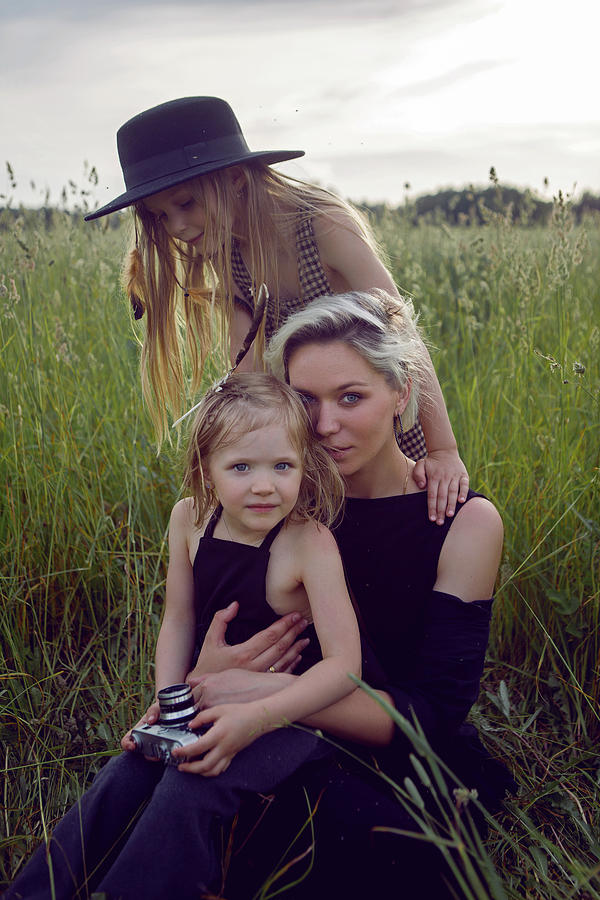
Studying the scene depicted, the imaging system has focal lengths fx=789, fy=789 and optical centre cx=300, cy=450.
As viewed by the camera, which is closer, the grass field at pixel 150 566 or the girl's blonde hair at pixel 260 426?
the girl's blonde hair at pixel 260 426

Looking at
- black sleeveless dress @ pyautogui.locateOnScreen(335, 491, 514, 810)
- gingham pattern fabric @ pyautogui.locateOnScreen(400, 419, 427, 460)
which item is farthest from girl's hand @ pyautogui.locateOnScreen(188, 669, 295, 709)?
gingham pattern fabric @ pyautogui.locateOnScreen(400, 419, 427, 460)

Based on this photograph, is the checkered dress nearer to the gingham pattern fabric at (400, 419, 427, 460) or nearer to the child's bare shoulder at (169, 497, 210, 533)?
the gingham pattern fabric at (400, 419, 427, 460)

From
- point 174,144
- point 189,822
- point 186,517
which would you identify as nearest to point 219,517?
point 186,517

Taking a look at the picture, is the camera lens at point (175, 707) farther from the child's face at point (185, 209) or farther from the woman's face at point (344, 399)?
Answer: the child's face at point (185, 209)

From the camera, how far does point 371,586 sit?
6.25ft

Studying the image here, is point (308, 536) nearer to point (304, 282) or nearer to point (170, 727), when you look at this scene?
point (170, 727)

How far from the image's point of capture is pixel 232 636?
69.0 inches

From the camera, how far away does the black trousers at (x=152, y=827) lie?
1339mm

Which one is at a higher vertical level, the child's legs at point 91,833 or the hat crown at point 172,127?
the hat crown at point 172,127

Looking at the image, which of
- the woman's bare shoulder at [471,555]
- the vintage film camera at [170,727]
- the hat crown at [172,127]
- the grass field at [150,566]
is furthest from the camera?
the hat crown at [172,127]

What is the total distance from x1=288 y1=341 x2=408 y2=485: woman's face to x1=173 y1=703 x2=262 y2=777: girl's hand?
64 cm

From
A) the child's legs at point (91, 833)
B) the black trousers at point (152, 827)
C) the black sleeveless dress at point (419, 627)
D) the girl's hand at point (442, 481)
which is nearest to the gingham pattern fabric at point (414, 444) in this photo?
the girl's hand at point (442, 481)

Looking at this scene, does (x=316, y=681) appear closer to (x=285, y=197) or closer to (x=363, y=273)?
(x=363, y=273)

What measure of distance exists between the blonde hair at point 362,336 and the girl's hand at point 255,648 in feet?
1.97
